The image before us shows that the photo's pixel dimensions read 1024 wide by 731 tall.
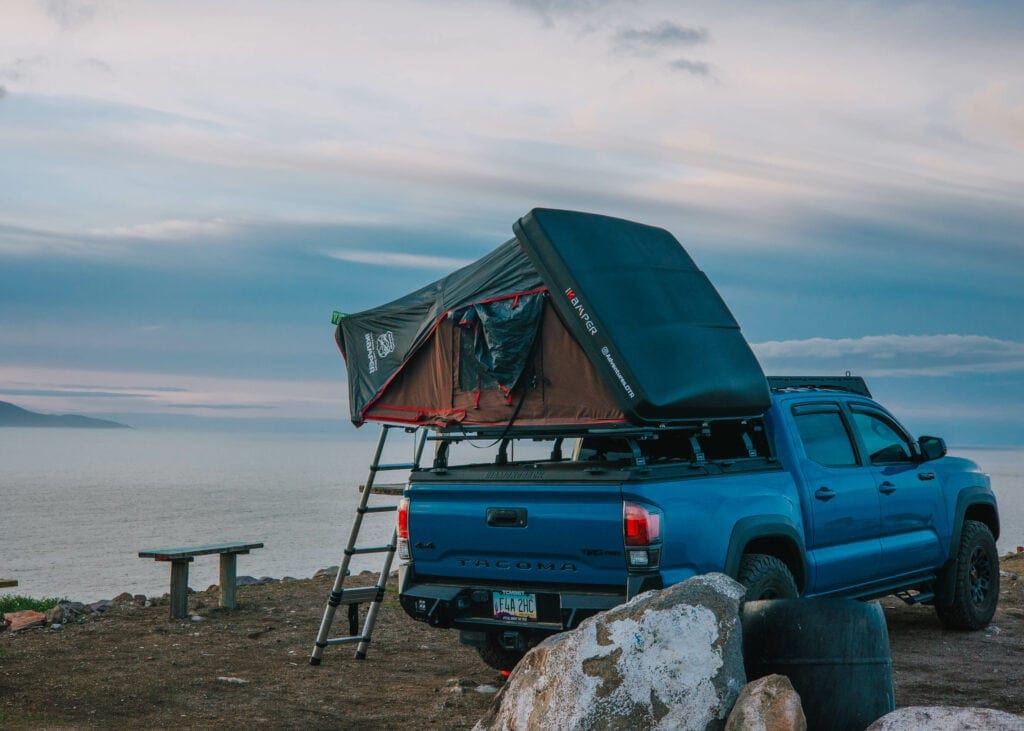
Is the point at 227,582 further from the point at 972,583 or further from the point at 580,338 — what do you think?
the point at 972,583

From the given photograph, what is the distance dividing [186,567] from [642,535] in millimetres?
6703

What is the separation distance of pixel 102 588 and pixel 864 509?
16.7m

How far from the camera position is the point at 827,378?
10008 millimetres

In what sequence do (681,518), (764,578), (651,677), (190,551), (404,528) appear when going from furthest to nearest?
(190,551)
(404,528)
(764,578)
(681,518)
(651,677)

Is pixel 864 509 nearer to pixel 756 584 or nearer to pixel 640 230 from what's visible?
pixel 756 584

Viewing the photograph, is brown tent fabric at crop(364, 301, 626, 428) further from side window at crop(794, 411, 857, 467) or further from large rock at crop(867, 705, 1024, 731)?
large rock at crop(867, 705, 1024, 731)

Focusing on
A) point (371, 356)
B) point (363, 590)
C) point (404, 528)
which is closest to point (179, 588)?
point (363, 590)

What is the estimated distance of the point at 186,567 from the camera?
40.0 feet

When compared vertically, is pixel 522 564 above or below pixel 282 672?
above

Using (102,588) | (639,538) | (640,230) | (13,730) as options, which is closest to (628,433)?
(639,538)

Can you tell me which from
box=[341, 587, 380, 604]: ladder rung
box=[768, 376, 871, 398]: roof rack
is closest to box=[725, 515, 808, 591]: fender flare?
box=[768, 376, 871, 398]: roof rack

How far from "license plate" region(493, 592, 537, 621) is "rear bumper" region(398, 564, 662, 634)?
0.03 m

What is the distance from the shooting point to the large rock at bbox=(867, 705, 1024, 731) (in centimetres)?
508

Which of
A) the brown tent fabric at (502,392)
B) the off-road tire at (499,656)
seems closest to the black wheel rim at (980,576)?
the off-road tire at (499,656)
